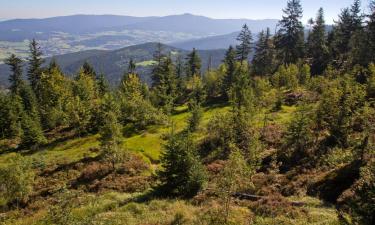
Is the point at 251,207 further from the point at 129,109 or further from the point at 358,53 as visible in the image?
the point at 358,53

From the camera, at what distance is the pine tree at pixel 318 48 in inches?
3127

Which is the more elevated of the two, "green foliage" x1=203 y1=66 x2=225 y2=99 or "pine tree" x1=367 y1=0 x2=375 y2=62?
"pine tree" x1=367 y1=0 x2=375 y2=62

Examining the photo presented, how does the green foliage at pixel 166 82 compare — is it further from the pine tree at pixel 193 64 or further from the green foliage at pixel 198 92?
the pine tree at pixel 193 64

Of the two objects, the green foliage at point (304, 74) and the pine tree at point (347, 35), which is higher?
the pine tree at point (347, 35)

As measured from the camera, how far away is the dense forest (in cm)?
2462

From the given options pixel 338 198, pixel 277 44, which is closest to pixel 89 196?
pixel 338 198

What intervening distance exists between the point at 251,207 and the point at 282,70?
46.0 metres

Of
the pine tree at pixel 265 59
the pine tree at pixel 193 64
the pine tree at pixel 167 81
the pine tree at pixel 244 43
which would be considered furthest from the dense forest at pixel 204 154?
the pine tree at pixel 193 64

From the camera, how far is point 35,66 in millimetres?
82000

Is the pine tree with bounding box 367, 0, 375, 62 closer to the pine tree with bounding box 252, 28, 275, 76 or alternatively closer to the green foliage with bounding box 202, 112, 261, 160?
the pine tree with bounding box 252, 28, 275, 76

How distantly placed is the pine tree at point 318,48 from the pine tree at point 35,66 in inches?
2512

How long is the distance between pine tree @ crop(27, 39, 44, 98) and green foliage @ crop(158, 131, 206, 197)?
59680 millimetres

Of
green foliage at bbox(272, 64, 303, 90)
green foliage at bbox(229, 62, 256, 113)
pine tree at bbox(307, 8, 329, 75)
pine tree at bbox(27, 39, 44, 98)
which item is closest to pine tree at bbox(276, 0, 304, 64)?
pine tree at bbox(307, 8, 329, 75)

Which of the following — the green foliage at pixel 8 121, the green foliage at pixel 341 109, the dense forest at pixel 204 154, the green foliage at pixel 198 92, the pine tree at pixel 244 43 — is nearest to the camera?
the dense forest at pixel 204 154
